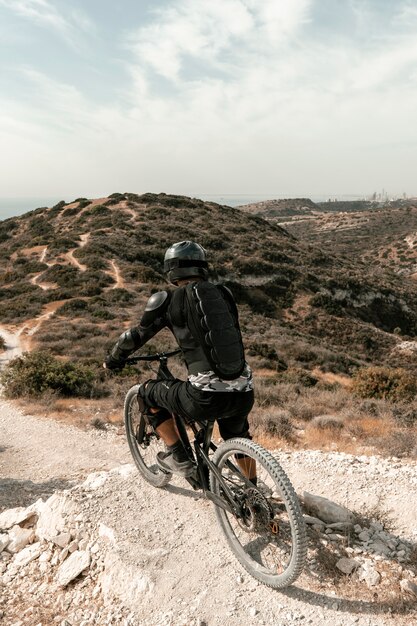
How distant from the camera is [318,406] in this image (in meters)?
10.4

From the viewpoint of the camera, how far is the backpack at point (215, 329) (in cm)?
333

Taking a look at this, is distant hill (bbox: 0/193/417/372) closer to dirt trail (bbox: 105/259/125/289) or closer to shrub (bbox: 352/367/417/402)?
dirt trail (bbox: 105/259/125/289)

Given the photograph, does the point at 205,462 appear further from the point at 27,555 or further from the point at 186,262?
the point at 27,555

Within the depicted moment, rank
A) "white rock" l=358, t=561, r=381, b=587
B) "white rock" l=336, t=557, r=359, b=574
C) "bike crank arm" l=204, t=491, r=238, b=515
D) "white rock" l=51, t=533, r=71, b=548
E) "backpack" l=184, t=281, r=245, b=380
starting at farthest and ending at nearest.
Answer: "white rock" l=51, t=533, r=71, b=548, "bike crank arm" l=204, t=491, r=238, b=515, "white rock" l=336, t=557, r=359, b=574, "white rock" l=358, t=561, r=381, b=587, "backpack" l=184, t=281, r=245, b=380

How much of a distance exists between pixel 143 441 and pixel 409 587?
9.96 feet

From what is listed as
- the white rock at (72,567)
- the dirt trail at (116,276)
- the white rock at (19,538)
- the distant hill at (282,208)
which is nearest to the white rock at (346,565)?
the white rock at (72,567)

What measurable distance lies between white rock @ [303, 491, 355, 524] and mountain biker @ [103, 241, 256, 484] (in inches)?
47.6

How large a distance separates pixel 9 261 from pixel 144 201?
25303 mm

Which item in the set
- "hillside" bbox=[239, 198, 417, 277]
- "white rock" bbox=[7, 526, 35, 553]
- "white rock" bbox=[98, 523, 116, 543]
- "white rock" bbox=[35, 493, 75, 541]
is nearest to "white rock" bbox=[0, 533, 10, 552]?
"white rock" bbox=[7, 526, 35, 553]

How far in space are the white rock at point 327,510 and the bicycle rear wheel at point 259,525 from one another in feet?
1.69

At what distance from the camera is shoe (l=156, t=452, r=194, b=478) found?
13.9ft

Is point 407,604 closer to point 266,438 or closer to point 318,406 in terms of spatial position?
point 266,438

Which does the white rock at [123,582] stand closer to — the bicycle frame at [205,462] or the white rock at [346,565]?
the bicycle frame at [205,462]

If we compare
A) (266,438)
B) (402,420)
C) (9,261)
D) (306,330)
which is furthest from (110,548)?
(9,261)
